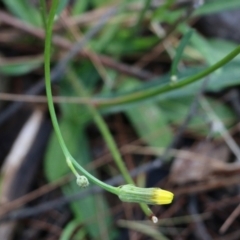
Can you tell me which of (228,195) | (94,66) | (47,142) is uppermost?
(94,66)

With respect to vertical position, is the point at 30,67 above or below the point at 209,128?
above

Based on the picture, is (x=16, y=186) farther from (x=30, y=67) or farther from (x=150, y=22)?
(x=150, y=22)

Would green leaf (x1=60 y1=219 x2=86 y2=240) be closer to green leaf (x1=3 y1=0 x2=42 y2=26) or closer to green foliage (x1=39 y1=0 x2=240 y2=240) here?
green foliage (x1=39 y1=0 x2=240 y2=240)

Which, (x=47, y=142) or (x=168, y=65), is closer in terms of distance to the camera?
(x=47, y=142)

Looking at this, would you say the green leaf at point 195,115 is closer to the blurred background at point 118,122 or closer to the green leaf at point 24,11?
the blurred background at point 118,122

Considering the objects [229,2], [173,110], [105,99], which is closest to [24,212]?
[105,99]
